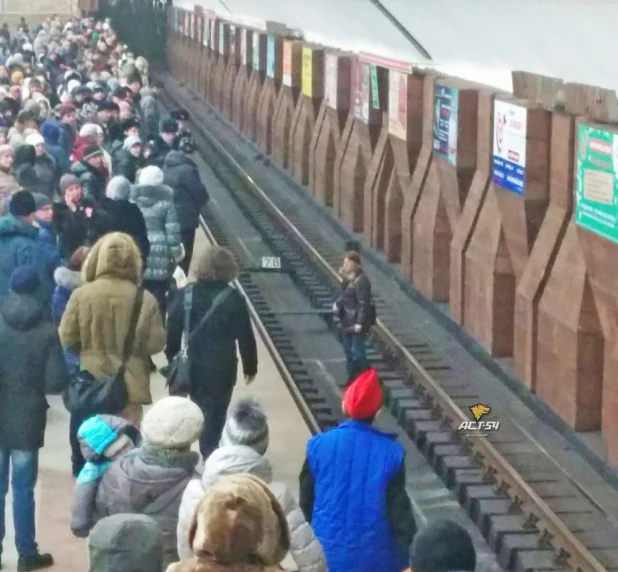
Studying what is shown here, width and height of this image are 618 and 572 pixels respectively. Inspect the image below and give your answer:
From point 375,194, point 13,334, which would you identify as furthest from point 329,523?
point 375,194

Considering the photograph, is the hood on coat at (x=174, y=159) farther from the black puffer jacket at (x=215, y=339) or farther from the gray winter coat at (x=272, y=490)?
the gray winter coat at (x=272, y=490)

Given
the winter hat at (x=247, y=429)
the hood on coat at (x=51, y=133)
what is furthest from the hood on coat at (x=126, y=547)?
the hood on coat at (x=51, y=133)

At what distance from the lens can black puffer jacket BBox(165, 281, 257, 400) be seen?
782 cm

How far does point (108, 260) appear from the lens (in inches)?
280

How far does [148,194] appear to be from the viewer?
33.1 feet

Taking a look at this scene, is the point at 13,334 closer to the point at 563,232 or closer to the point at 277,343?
the point at 563,232

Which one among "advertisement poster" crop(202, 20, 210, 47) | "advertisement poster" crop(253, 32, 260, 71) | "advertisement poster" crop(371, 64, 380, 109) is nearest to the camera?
"advertisement poster" crop(371, 64, 380, 109)

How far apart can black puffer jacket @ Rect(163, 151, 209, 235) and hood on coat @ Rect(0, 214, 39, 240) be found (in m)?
3.22

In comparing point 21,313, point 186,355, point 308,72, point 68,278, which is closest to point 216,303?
point 186,355

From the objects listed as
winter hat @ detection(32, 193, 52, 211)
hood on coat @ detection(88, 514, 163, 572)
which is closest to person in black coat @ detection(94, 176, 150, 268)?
winter hat @ detection(32, 193, 52, 211)

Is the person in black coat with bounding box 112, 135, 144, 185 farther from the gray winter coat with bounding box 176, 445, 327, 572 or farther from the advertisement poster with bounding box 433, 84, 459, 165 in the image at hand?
the gray winter coat with bounding box 176, 445, 327, 572

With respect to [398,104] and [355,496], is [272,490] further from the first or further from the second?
[398,104]

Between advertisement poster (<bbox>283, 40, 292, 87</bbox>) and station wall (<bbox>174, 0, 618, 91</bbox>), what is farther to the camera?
advertisement poster (<bbox>283, 40, 292, 87</bbox>)

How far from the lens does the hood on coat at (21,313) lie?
6.74m
